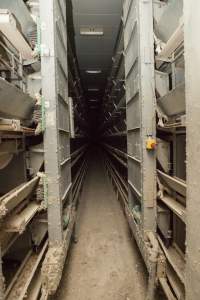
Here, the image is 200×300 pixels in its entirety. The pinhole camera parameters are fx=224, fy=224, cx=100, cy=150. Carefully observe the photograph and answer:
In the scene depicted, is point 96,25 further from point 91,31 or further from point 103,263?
point 103,263

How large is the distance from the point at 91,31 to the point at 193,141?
395cm

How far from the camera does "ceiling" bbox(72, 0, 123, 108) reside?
3.47 metres

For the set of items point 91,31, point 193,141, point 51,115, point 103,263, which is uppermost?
point 91,31

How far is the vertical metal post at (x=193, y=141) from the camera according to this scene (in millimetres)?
902

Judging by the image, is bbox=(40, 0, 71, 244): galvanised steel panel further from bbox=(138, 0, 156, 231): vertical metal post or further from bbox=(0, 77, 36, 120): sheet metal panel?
bbox=(138, 0, 156, 231): vertical metal post

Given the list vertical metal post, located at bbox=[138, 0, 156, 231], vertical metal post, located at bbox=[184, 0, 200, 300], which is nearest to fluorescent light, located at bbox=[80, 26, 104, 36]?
vertical metal post, located at bbox=[138, 0, 156, 231]

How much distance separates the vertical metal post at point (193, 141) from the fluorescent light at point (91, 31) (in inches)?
141

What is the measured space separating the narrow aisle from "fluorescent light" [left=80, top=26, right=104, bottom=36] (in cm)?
332

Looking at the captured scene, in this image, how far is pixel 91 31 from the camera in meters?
→ 4.19

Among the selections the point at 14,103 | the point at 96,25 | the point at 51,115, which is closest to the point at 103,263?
the point at 51,115

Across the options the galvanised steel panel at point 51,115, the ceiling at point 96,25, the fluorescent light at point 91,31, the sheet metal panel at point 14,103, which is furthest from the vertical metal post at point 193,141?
the fluorescent light at point 91,31

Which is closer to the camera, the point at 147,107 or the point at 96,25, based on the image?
the point at 147,107

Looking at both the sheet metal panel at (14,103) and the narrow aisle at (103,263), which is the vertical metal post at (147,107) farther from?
Result: the sheet metal panel at (14,103)

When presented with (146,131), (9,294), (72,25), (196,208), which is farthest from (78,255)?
(72,25)
